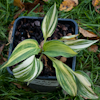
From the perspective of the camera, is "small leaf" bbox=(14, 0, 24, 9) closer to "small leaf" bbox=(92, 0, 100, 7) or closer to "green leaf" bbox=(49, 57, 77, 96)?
"small leaf" bbox=(92, 0, 100, 7)

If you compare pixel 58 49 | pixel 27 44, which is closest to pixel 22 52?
pixel 27 44

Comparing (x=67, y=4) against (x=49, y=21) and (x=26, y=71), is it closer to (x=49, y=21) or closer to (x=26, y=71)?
(x=49, y=21)

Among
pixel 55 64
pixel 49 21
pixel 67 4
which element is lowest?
pixel 55 64

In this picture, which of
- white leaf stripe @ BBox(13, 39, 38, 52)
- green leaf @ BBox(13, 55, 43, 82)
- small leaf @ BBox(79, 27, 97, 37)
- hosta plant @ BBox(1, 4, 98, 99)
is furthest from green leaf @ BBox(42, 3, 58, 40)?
small leaf @ BBox(79, 27, 97, 37)

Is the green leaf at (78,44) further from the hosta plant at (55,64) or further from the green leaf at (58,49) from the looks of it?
the green leaf at (58,49)

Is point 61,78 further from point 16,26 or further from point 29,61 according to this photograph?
point 16,26
